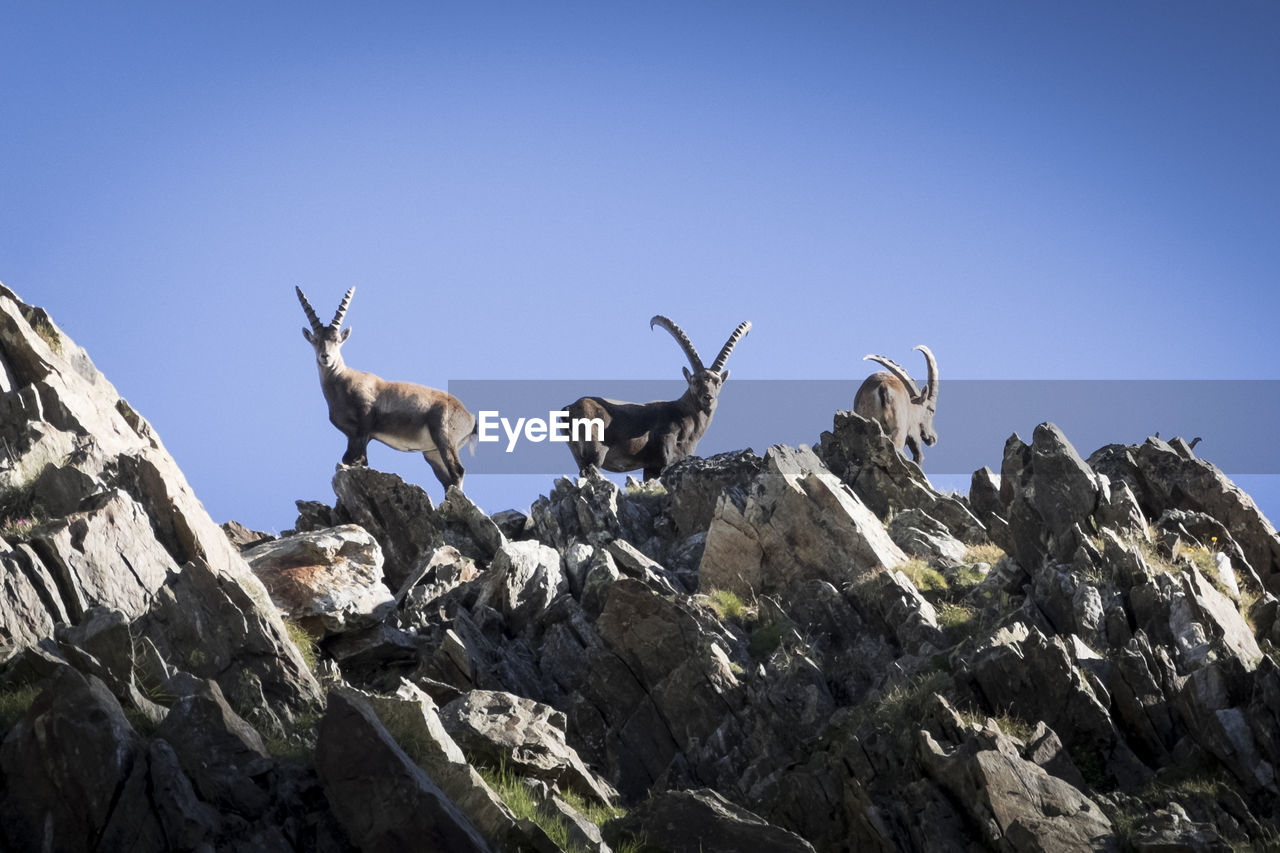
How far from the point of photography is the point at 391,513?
3005cm

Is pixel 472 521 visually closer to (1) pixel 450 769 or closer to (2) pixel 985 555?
(2) pixel 985 555

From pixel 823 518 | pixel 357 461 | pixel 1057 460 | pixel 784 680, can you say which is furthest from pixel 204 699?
pixel 357 461

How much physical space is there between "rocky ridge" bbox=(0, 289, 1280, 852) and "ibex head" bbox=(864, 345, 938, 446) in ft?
30.6

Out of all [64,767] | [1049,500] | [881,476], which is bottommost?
[64,767]

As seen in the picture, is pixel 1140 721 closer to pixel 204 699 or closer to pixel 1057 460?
pixel 1057 460

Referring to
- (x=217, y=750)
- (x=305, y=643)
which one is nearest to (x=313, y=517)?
(x=305, y=643)

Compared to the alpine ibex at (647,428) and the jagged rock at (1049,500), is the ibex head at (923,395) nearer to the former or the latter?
the alpine ibex at (647,428)

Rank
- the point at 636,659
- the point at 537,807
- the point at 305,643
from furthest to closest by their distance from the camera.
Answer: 1. the point at 636,659
2. the point at 305,643
3. the point at 537,807

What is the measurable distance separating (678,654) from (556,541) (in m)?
8.95

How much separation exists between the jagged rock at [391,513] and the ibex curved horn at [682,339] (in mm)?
12784

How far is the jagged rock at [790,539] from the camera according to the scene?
25.5 meters

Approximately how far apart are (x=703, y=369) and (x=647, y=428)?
288 centimetres

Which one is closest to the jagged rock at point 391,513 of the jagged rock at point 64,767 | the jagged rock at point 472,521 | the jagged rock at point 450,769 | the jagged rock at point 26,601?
the jagged rock at point 472,521

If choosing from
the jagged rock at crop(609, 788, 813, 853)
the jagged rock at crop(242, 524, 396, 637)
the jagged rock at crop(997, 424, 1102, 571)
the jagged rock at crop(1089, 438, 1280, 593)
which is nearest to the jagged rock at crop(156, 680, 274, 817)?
the jagged rock at crop(609, 788, 813, 853)
